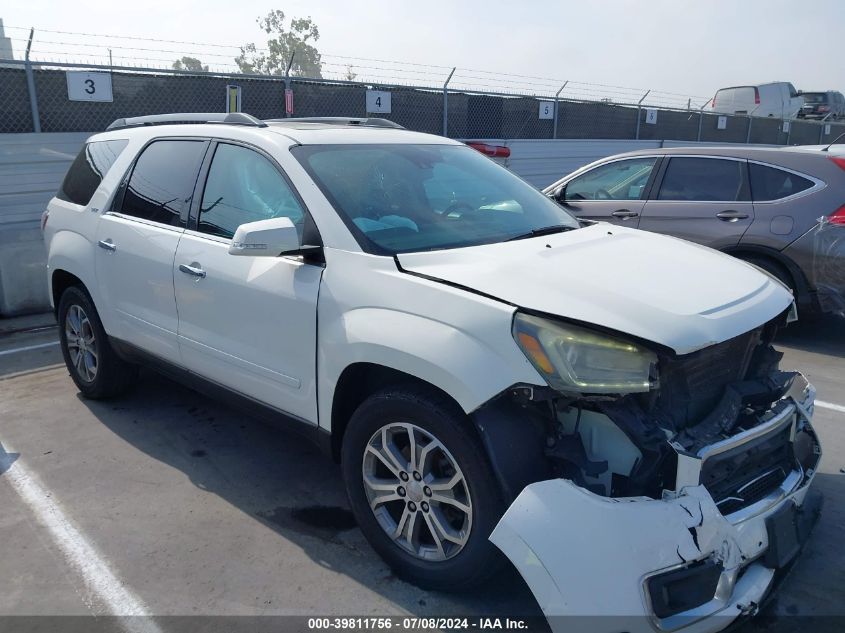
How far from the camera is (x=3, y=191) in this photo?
812cm

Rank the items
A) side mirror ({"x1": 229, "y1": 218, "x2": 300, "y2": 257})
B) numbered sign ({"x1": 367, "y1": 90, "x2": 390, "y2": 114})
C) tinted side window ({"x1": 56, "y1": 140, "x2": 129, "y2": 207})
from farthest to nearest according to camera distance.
→ numbered sign ({"x1": 367, "y1": 90, "x2": 390, "y2": 114})
tinted side window ({"x1": 56, "y1": 140, "x2": 129, "y2": 207})
side mirror ({"x1": 229, "y1": 218, "x2": 300, "y2": 257})

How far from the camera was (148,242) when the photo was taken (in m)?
4.01

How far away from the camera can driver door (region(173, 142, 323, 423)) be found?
3135 millimetres

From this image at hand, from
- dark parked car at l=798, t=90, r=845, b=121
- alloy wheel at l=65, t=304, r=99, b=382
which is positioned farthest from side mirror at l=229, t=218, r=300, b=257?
dark parked car at l=798, t=90, r=845, b=121

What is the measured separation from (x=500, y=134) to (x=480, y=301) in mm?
11642

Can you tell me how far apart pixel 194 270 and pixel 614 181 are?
4901 millimetres

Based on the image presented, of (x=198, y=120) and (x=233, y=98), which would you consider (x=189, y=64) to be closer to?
(x=233, y=98)

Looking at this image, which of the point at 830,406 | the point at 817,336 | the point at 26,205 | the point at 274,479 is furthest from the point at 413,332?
the point at 26,205

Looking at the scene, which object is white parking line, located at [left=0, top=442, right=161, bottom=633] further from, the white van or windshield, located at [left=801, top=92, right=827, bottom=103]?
windshield, located at [left=801, top=92, right=827, bottom=103]

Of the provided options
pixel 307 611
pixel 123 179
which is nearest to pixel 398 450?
pixel 307 611

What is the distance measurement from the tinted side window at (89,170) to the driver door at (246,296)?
125 centimetres

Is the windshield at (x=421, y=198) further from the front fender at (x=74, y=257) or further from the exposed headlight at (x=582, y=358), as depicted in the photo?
the front fender at (x=74, y=257)

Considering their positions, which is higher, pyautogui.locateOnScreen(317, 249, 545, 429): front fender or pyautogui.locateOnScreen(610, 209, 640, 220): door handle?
pyautogui.locateOnScreen(317, 249, 545, 429): front fender

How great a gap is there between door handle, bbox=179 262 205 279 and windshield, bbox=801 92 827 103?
31.2 meters
